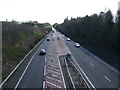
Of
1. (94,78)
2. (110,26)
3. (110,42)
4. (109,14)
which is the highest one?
(109,14)

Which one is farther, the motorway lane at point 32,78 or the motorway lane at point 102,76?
the motorway lane at point 102,76

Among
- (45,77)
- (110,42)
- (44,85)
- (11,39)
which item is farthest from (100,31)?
(44,85)

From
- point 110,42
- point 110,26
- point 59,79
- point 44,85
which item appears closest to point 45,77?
point 59,79

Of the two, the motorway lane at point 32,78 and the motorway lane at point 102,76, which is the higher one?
the motorway lane at point 32,78

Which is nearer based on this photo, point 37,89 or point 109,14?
point 37,89

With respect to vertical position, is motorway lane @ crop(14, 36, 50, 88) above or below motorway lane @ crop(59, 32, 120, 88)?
above

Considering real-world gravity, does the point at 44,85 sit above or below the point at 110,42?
below

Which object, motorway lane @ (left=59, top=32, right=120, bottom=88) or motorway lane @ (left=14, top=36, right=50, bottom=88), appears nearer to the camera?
motorway lane @ (left=14, top=36, right=50, bottom=88)

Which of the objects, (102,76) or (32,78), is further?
(102,76)

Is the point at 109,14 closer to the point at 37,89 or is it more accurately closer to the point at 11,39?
the point at 11,39

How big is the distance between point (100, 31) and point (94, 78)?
24.3m

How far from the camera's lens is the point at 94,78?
23484 mm

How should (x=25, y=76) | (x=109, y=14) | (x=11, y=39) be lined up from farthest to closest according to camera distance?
(x=11, y=39), (x=109, y=14), (x=25, y=76)

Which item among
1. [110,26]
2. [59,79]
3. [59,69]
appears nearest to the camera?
[59,79]
